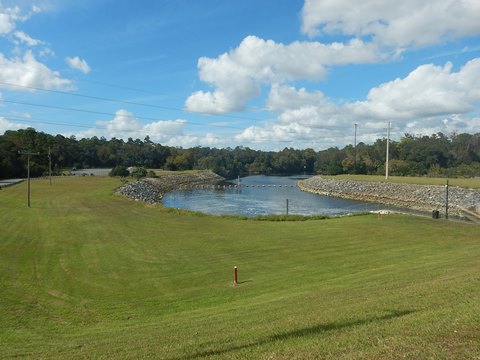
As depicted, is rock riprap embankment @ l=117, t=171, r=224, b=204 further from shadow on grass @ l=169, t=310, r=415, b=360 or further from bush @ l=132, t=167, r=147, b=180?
shadow on grass @ l=169, t=310, r=415, b=360

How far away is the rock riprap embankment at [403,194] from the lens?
196 ft

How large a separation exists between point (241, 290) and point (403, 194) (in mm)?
64752

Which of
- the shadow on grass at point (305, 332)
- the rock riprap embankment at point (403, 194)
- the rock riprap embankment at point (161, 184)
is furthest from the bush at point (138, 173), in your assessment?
the shadow on grass at point (305, 332)

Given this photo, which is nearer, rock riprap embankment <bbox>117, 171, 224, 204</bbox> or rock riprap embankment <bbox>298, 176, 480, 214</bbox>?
rock riprap embankment <bbox>298, 176, 480, 214</bbox>

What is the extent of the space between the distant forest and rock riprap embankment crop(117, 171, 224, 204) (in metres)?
26.0

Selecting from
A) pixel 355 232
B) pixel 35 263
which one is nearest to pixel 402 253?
pixel 355 232

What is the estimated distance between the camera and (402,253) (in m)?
21.3

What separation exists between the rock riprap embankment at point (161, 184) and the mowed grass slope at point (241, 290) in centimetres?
3618

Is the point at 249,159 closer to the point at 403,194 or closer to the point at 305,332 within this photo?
the point at 403,194

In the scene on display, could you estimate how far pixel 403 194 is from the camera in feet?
242

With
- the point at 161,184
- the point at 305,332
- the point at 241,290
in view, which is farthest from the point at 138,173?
the point at 305,332

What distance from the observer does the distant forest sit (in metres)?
108

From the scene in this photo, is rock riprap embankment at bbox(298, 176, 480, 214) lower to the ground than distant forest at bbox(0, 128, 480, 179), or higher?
lower

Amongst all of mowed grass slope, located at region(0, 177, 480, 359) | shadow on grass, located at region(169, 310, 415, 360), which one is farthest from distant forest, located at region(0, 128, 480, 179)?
shadow on grass, located at region(169, 310, 415, 360)
